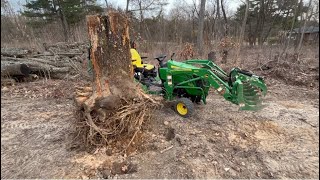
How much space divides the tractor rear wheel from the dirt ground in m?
0.11

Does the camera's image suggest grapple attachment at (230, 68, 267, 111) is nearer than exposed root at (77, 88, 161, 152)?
No

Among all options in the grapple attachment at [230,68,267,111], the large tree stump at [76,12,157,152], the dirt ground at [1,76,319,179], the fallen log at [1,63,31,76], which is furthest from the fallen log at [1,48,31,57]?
the grapple attachment at [230,68,267,111]

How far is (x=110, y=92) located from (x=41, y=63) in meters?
5.87

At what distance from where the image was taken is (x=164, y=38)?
12.9 meters

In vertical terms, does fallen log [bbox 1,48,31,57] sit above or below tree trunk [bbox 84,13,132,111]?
below

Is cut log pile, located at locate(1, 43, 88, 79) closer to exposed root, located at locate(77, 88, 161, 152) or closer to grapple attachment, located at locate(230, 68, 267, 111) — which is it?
exposed root, located at locate(77, 88, 161, 152)

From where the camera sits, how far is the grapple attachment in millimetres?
3893

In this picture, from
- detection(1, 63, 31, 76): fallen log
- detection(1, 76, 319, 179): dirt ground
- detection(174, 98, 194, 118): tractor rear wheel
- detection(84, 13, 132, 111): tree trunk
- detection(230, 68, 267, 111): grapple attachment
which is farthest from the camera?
detection(1, 63, 31, 76): fallen log

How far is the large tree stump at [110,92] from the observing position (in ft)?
10.2

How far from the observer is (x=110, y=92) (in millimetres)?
3217

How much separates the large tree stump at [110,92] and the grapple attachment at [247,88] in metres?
1.56

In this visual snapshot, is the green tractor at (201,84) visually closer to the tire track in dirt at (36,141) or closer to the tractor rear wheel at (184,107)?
the tractor rear wheel at (184,107)

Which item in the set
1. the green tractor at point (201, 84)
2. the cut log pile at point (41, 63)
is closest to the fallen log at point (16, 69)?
the cut log pile at point (41, 63)

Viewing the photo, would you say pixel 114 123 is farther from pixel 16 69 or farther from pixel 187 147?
pixel 16 69
